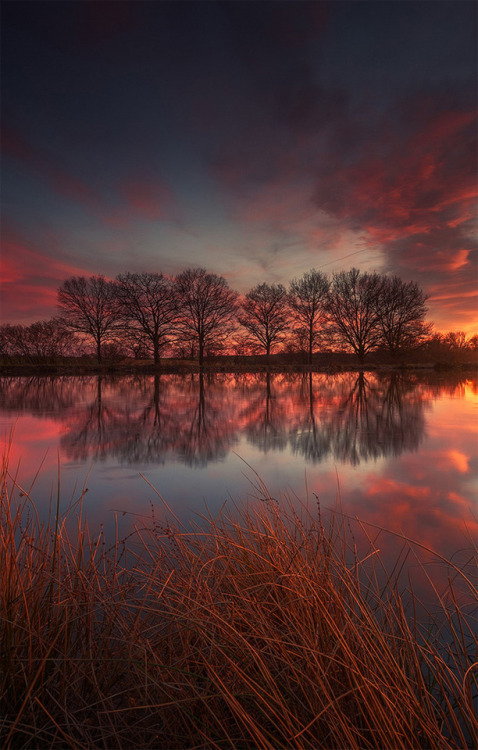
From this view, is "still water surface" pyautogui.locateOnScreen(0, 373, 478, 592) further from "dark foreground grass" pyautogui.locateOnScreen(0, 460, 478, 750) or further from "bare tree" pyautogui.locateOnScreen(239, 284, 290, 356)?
"bare tree" pyautogui.locateOnScreen(239, 284, 290, 356)

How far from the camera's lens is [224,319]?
3816 cm

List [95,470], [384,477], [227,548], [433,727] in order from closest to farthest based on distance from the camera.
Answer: [433,727], [227,548], [384,477], [95,470]

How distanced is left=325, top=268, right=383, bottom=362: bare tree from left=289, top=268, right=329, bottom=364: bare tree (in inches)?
38.2

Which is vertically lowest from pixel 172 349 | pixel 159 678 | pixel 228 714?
pixel 228 714

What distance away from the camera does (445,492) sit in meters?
4.59

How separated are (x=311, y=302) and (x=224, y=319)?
9875mm

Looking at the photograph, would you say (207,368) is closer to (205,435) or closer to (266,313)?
(266,313)

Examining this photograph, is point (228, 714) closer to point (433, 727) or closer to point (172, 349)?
point (433, 727)

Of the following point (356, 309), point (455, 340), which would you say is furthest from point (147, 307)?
point (455, 340)

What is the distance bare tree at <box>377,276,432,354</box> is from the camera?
122ft

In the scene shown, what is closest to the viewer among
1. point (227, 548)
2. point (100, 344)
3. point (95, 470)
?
point (227, 548)

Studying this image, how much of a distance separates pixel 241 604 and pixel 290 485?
102 inches

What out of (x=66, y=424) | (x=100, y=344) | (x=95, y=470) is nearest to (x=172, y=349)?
(x=100, y=344)

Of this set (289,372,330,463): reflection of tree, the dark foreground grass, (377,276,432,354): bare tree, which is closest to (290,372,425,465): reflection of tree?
(289,372,330,463): reflection of tree
